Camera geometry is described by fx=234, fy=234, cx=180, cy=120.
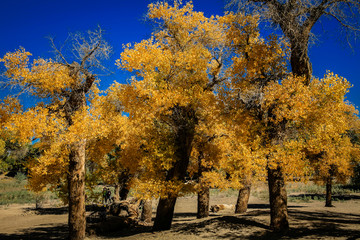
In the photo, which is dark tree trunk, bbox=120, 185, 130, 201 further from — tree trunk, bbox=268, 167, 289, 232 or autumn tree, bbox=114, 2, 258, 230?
tree trunk, bbox=268, 167, 289, 232

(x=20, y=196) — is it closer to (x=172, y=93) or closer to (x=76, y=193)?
(x=76, y=193)

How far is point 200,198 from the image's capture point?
545 inches

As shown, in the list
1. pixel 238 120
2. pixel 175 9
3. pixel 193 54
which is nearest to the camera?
pixel 238 120

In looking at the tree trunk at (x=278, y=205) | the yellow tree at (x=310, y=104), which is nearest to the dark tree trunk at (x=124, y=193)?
the tree trunk at (x=278, y=205)

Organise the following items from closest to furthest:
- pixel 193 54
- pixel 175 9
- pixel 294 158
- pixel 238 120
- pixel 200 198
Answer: pixel 294 158 → pixel 238 120 → pixel 193 54 → pixel 175 9 → pixel 200 198

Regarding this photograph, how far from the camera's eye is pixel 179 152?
34.4 feet

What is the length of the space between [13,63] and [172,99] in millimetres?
6305

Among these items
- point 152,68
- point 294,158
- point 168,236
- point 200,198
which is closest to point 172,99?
point 152,68

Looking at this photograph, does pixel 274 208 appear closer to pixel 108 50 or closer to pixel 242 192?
pixel 242 192

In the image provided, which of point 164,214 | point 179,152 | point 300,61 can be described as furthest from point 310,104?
point 164,214

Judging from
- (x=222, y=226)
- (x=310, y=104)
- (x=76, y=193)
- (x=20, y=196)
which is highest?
(x=310, y=104)

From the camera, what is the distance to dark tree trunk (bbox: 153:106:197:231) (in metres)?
10.2

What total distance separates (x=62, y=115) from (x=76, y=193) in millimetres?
3278

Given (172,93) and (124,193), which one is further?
(124,193)
